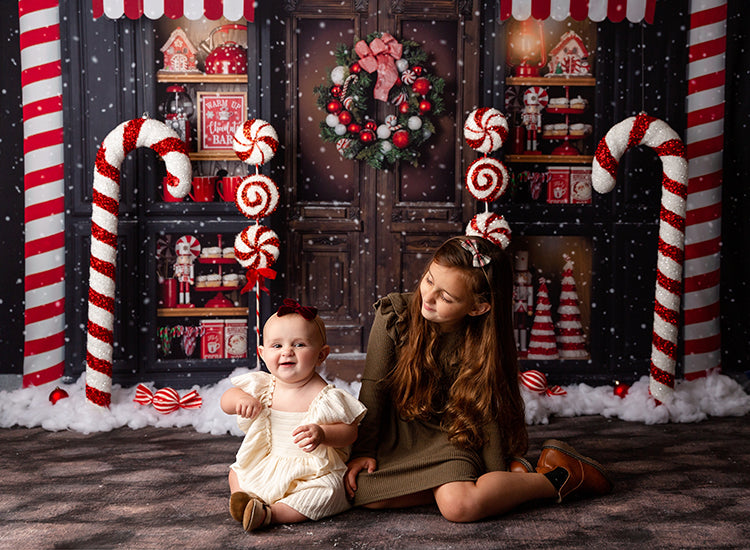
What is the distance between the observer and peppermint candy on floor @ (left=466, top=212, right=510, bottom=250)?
150 inches

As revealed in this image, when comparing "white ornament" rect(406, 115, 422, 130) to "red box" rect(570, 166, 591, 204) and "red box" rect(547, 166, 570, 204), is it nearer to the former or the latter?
"red box" rect(547, 166, 570, 204)

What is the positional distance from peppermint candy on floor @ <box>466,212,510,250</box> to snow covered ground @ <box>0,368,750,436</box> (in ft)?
2.71

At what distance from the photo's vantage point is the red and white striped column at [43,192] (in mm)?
3840

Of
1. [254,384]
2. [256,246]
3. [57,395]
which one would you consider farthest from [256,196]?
[254,384]

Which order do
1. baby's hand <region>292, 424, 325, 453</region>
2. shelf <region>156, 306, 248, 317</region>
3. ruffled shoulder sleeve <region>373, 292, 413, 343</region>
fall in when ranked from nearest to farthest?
baby's hand <region>292, 424, 325, 453</region>
ruffled shoulder sleeve <region>373, 292, 413, 343</region>
shelf <region>156, 306, 248, 317</region>

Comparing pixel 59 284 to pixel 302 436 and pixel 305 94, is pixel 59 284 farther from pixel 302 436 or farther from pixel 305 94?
pixel 302 436

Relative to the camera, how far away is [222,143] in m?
4.12

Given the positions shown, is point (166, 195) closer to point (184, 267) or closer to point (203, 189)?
point (203, 189)

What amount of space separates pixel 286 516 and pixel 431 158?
8.24 ft

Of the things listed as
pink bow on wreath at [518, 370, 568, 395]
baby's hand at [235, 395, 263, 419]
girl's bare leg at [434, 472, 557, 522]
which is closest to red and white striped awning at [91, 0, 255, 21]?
baby's hand at [235, 395, 263, 419]

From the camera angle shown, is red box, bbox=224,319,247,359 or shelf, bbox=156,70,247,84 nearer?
shelf, bbox=156,70,247,84

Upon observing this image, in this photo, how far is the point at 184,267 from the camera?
4098 mm

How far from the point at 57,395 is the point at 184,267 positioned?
969 mm

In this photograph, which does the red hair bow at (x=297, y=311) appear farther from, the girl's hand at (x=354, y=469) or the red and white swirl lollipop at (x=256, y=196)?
the red and white swirl lollipop at (x=256, y=196)
